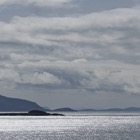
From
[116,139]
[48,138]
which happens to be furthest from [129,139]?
[48,138]

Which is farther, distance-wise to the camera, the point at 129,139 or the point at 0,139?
the point at 0,139

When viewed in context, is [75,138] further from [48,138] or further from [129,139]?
[129,139]

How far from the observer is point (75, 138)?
177875 millimetres

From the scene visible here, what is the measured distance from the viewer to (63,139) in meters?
175

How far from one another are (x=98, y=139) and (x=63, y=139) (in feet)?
44.8

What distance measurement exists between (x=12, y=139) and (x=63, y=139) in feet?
69.3

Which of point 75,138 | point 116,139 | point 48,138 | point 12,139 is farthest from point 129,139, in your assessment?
point 12,139

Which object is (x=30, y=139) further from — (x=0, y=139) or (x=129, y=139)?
(x=129, y=139)

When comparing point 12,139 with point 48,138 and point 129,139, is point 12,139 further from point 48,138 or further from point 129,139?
point 129,139

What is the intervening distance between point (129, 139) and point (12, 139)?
1837 inches

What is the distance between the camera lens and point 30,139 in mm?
177500

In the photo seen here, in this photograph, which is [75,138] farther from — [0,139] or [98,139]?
[0,139]

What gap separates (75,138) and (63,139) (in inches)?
223

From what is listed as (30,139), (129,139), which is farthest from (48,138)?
(129,139)
